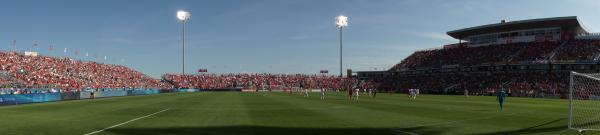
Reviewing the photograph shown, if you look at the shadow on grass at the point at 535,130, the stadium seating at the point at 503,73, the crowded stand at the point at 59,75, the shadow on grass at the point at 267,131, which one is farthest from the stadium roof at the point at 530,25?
the shadow on grass at the point at 267,131

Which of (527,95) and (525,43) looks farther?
(525,43)

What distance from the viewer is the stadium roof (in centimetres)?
10394

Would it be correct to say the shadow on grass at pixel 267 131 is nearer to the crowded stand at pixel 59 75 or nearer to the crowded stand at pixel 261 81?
the crowded stand at pixel 59 75

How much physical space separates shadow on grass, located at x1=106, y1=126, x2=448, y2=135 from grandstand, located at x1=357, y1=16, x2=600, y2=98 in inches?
2444

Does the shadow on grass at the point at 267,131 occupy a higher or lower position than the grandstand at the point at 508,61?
lower

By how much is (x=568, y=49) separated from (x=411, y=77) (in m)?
37.1

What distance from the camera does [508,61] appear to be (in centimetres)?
10156

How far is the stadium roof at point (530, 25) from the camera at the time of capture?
10394 cm

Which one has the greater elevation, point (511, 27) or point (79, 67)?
point (511, 27)

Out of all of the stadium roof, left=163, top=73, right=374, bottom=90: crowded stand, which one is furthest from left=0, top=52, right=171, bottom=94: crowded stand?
the stadium roof

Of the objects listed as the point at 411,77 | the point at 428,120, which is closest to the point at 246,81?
the point at 411,77

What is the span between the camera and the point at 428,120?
25812 millimetres

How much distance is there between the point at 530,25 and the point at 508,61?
14287mm

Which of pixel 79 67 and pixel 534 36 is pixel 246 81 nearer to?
pixel 79 67
